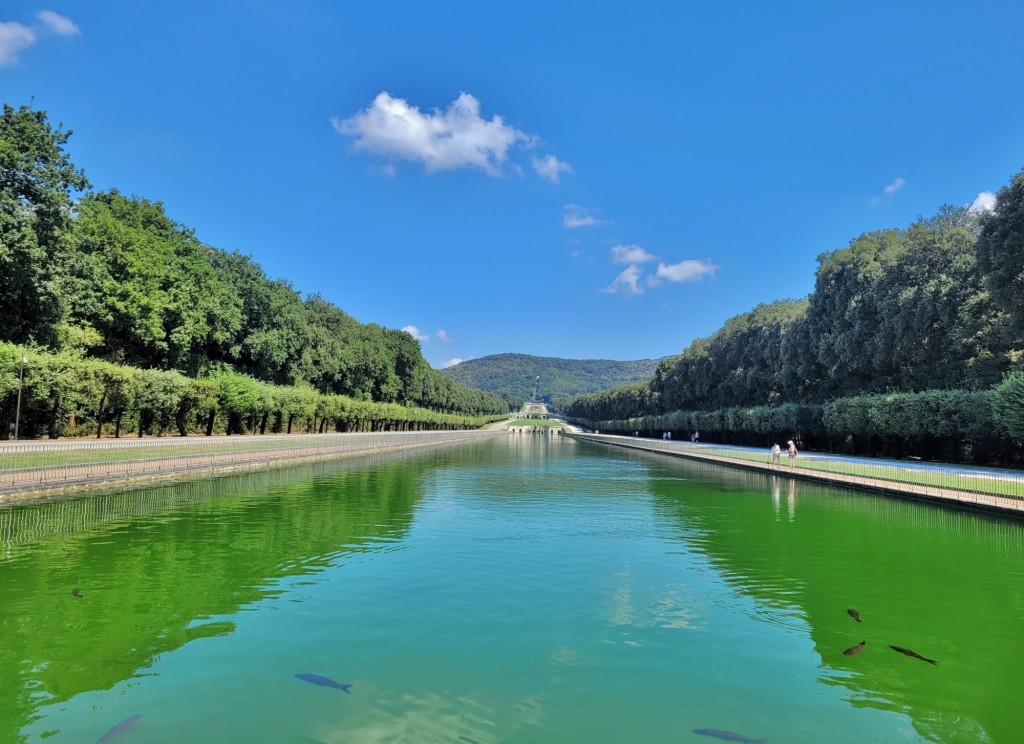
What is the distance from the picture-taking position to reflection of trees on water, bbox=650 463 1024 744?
6129mm

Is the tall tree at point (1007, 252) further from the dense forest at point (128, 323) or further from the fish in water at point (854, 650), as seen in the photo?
the dense forest at point (128, 323)

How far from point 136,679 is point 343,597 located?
3090mm

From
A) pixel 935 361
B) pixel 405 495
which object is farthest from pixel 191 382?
pixel 935 361

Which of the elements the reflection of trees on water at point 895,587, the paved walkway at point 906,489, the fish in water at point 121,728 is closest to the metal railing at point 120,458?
the fish in water at point 121,728

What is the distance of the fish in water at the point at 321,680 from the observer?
6117mm

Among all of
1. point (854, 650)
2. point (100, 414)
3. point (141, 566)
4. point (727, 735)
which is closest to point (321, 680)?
point (727, 735)

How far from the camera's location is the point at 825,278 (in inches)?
1907

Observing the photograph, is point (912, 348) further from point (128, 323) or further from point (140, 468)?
point (128, 323)

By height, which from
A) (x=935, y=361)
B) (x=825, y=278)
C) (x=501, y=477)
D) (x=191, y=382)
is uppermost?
(x=825, y=278)

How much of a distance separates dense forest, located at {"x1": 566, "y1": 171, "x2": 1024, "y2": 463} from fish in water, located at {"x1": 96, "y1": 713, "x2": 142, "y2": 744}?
28630 mm

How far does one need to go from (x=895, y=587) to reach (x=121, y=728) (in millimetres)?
10289

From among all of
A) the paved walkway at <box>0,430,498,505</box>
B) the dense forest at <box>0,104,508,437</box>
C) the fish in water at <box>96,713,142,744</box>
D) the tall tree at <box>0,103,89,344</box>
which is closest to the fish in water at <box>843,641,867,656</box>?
the fish in water at <box>96,713,142,744</box>

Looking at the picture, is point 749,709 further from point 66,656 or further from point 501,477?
point 501,477

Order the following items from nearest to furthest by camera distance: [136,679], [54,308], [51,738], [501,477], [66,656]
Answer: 1. [51,738]
2. [136,679]
3. [66,656]
4. [501,477]
5. [54,308]
